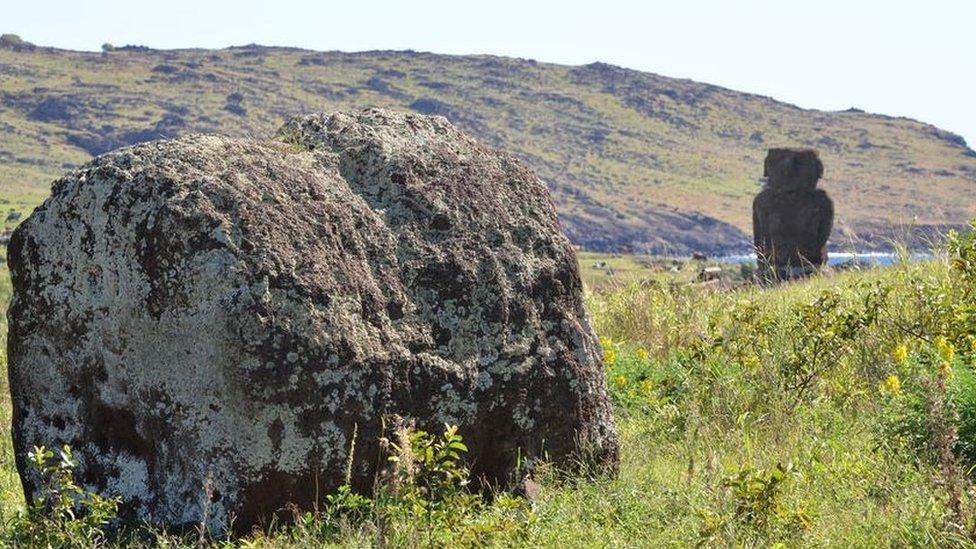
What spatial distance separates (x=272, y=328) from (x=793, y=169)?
23.7m

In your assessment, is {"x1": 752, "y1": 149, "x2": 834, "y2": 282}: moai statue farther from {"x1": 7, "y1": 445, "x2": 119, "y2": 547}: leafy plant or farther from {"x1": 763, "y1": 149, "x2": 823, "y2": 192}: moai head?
{"x1": 7, "y1": 445, "x2": 119, "y2": 547}: leafy plant

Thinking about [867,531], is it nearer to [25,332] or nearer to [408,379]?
[408,379]

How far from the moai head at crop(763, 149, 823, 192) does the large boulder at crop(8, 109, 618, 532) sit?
868 inches

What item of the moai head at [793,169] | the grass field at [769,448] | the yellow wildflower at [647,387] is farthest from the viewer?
the moai head at [793,169]

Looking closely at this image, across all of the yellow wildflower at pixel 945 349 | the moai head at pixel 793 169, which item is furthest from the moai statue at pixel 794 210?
the yellow wildflower at pixel 945 349

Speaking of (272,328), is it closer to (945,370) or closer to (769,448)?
(769,448)

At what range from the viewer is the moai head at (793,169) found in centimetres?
2781

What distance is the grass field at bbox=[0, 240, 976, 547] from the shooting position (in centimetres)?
513

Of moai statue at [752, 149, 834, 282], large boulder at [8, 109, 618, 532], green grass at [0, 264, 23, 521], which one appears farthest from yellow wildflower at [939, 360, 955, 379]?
moai statue at [752, 149, 834, 282]

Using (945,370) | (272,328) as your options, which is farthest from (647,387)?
(272,328)

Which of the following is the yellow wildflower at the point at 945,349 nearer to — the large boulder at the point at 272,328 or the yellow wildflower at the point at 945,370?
the yellow wildflower at the point at 945,370

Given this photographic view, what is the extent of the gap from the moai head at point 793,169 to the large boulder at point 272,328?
2205cm

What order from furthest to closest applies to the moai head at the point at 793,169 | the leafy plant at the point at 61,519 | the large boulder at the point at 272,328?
the moai head at the point at 793,169 → the large boulder at the point at 272,328 → the leafy plant at the point at 61,519

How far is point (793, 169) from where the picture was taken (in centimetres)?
2795
